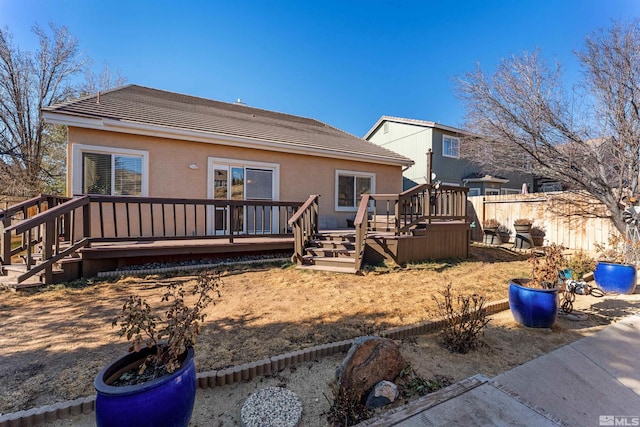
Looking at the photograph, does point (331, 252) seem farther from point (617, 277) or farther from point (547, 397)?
point (617, 277)

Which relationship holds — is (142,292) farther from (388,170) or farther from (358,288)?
(388,170)

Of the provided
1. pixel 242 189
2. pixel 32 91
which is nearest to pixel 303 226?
pixel 242 189

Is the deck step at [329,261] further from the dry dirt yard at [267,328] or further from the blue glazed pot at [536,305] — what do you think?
the blue glazed pot at [536,305]

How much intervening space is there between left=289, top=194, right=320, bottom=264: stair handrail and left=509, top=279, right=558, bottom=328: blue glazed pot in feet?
13.8

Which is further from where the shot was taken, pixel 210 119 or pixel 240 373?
pixel 210 119

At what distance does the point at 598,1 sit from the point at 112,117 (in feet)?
42.6

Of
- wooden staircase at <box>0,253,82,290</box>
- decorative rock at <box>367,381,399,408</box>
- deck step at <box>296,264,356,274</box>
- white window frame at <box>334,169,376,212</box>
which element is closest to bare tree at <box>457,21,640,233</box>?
white window frame at <box>334,169,376,212</box>

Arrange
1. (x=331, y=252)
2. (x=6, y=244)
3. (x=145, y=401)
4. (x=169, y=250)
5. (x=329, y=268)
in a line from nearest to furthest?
(x=145, y=401) < (x=6, y=244) < (x=169, y=250) < (x=329, y=268) < (x=331, y=252)

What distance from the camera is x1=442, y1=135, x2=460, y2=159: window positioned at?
52.4ft

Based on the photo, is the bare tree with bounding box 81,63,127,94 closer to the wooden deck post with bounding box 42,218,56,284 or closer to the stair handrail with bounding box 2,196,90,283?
the stair handrail with bounding box 2,196,90,283

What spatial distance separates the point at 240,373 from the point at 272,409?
55 centimetres

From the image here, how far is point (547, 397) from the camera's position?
2.37 m

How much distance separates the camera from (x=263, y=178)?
29.3 ft

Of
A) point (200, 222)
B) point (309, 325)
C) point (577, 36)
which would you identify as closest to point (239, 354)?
point (309, 325)
